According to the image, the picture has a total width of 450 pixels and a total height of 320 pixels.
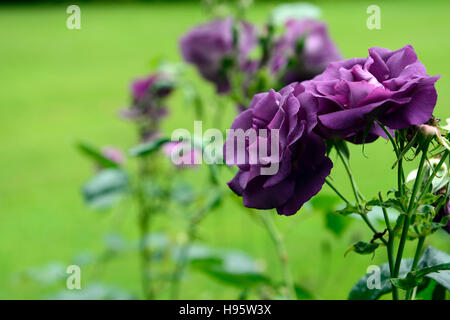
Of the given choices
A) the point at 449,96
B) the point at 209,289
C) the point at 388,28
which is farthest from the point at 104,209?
the point at 388,28

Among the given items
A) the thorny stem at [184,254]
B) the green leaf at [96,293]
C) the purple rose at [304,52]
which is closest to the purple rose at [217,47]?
the purple rose at [304,52]

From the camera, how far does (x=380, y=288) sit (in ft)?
1.13

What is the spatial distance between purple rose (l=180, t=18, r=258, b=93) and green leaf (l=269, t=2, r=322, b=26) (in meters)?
0.04

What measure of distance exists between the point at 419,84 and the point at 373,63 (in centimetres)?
3

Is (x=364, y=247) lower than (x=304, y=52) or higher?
lower

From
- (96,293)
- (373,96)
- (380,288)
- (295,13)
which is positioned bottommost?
(96,293)

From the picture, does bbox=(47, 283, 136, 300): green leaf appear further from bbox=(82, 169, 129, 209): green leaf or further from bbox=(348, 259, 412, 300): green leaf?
bbox=(348, 259, 412, 300): green leaf

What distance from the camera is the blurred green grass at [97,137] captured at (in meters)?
1.35

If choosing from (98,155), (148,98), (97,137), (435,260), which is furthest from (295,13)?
(97,137)

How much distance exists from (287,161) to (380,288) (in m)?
0.11

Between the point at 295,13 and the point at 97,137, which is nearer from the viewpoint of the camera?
the point at 295,13

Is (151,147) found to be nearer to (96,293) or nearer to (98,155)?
(98,155)

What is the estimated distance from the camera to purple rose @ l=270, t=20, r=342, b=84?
646 millimetres

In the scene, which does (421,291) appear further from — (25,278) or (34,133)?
(34,133)
